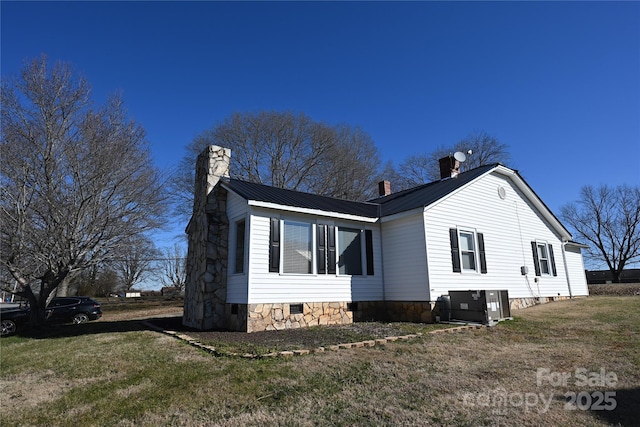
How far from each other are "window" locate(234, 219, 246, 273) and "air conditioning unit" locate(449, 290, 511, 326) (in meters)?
5.96

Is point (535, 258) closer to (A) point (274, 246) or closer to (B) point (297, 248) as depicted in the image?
(B) point (297, 248)

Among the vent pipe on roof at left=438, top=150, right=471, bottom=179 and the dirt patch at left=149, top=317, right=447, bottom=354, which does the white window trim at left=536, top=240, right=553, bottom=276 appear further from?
the dirt patch at left=149, top=317, right=447, bottom=354

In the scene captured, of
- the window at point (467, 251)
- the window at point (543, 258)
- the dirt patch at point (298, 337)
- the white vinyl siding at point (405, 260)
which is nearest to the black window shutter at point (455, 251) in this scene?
the window at point (467, 251)

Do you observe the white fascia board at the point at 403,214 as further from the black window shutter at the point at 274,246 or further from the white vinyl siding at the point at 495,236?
the black window shutter at the point at 274,246

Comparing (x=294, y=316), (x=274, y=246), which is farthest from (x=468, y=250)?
(x=274, y=246)

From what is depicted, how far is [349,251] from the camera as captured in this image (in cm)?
1090

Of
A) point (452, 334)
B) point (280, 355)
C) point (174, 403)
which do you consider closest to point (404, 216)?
point (452, 334)

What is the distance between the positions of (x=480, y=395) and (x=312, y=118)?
2434cm

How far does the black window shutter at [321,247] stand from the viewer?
10.1 meters

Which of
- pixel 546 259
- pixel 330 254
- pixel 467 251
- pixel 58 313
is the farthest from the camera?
pixel 546 259

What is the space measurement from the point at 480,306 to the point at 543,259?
7.45 meters

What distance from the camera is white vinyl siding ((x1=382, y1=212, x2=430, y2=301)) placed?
1036 cm

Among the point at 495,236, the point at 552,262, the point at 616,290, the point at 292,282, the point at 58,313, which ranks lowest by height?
the point at 58,313

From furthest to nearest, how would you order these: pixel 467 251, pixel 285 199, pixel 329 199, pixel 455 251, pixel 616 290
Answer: pixel 616 290 → pixel 329 199 → pixel 467 251 → pixel 455 251 → pixel 285 199
